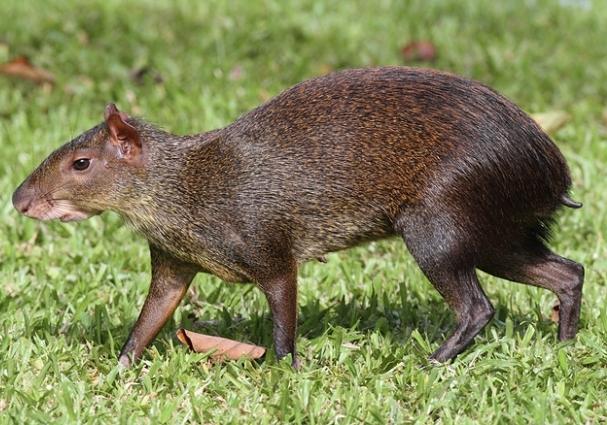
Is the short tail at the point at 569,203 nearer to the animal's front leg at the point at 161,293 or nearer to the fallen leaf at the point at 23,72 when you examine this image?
the animal's front leg at the point at 161,293

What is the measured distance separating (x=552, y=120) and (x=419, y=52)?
5.20ft

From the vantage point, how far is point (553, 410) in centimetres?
428

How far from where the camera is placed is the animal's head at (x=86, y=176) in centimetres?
480

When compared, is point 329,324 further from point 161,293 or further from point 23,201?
point 23,201

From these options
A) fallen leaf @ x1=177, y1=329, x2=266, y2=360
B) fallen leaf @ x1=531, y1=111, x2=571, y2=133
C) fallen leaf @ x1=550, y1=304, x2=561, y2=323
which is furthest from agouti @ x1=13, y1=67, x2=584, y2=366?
fallen leaf @ x1=531, y1=111, x2=571, y2=133

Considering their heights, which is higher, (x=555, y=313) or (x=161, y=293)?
(x=161, y=293)

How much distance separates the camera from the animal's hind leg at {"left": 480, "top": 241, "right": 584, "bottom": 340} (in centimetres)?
500

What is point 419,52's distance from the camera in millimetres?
8852

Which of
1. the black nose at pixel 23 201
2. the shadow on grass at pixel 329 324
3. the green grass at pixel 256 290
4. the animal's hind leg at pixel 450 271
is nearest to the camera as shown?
the green grass at pixel 256 290

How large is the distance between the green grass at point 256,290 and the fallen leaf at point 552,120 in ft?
0.35

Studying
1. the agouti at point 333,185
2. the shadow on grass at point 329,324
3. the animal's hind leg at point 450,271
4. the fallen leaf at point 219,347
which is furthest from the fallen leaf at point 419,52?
the fallen leaf at point 219,347

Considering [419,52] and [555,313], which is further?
[419,52]

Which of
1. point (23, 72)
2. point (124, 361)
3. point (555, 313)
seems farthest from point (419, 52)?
point (124, 361)

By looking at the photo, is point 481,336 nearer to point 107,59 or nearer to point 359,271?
point 359,271
